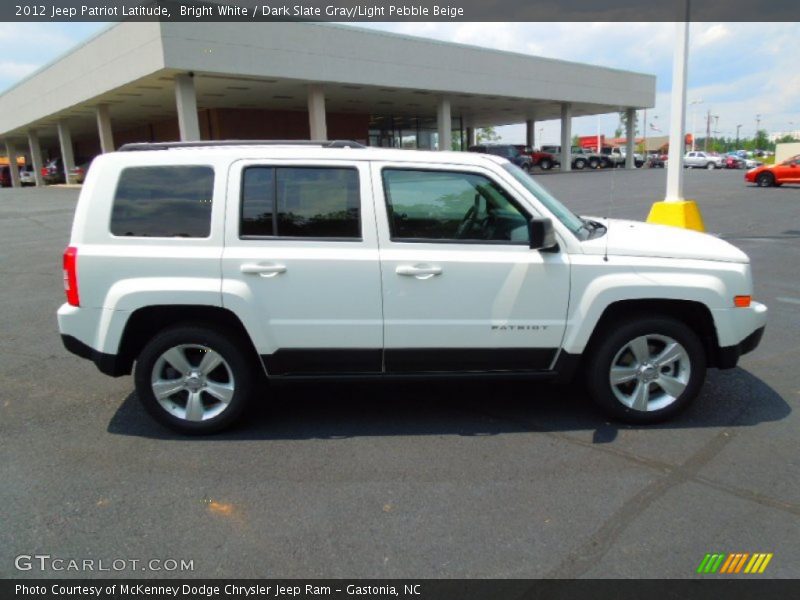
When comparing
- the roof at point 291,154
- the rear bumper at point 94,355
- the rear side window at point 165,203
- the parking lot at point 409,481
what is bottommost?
the parking lot at point 409,481

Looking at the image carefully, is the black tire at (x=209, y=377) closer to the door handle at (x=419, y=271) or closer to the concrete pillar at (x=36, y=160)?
the door handle at (x=419, y=271)

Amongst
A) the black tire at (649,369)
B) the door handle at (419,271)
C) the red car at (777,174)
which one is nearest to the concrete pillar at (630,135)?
the red car at (777,174)

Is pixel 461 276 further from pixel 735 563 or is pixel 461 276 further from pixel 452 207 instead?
pixel 735 563

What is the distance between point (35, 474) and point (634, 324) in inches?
153

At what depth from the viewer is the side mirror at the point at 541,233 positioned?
354 centimetres

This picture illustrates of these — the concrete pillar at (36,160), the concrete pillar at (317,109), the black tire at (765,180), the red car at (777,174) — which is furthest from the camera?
the concrete pillar at (36,160)

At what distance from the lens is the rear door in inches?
145

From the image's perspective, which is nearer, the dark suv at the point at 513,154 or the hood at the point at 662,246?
the hood at the point at 662,246

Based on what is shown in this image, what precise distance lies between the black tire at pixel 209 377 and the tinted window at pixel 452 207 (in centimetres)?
141

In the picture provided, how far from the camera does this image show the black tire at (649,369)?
12.6 feet

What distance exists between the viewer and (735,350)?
386 cm

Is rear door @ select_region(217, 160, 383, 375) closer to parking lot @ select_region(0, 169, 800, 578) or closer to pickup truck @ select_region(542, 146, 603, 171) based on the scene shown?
parking lot @ select_region(0, 169, 800, 578)

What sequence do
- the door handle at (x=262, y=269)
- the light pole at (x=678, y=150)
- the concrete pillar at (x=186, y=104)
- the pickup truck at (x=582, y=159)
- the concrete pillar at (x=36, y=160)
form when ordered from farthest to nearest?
the pickup truck at (x=582, y=159) → the concrete pillar at (x=36, y=160) → the concrete pillar at (x=186, y=104) → the light pole at (x=678, y=150) → the door handle at (x=262, y=269)

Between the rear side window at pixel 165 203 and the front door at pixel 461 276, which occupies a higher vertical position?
the rear side window at pixel 165 203
